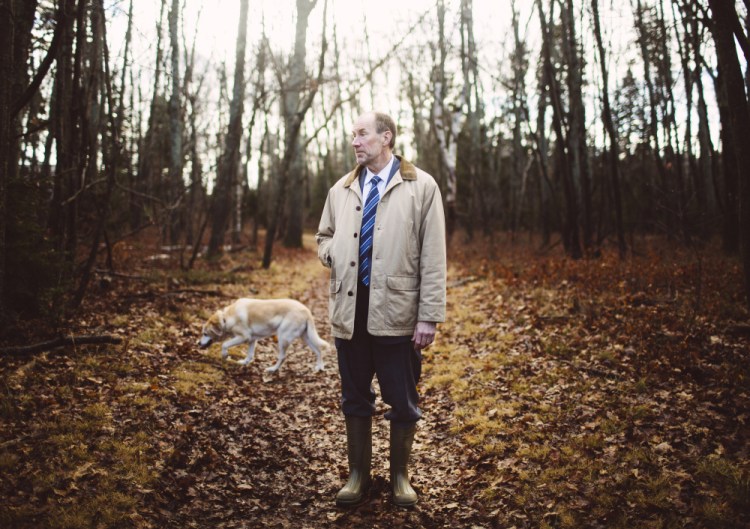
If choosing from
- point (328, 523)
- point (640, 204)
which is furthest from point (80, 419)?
point (640, 204)

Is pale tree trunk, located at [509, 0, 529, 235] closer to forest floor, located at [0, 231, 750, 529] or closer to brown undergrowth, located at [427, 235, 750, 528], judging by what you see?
brown undergrowth, located at [427, 235, 750, 528]

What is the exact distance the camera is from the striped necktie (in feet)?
10.8

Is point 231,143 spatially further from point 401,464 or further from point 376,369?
point 401,464

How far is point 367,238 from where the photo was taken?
10.8 feet

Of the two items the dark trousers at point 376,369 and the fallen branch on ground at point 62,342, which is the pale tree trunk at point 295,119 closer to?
the fallen branch on ground at point 62,342

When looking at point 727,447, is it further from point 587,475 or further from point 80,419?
point 80,419

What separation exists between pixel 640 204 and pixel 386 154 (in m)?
25.6

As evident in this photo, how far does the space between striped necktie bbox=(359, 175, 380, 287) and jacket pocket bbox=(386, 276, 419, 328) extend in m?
0.21

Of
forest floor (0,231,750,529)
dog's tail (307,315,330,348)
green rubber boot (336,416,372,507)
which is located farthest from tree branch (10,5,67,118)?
Result: green rubber boot (336,416,372,507)

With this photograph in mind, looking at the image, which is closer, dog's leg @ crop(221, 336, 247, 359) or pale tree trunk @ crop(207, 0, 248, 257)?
dog's leg @ crop(221, 336, 247, 359)

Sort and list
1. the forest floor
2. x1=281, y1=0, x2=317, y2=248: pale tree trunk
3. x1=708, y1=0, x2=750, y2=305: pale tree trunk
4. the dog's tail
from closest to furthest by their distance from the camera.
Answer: the forest floor < x1=708, y1=0, x2=750, y2=305: pale tree trunk < the dog's tail < x1=281, y1=0, x2=317, y2=248: pale tree trunk

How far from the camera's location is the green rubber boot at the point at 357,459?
11.5ft

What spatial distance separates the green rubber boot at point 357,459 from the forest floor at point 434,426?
A: 0.10 metres

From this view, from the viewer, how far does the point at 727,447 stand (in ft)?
12.9
